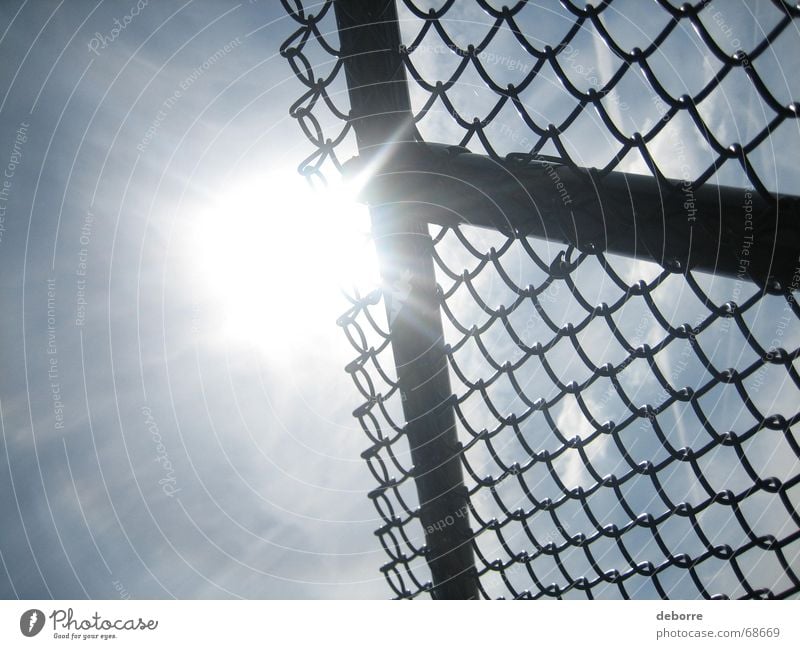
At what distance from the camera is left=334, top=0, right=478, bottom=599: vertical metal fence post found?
0.48 metres

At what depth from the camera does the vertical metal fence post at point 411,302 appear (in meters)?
0.48

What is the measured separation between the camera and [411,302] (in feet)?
1.79

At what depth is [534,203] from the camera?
49cm

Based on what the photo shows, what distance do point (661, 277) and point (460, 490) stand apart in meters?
0.32
